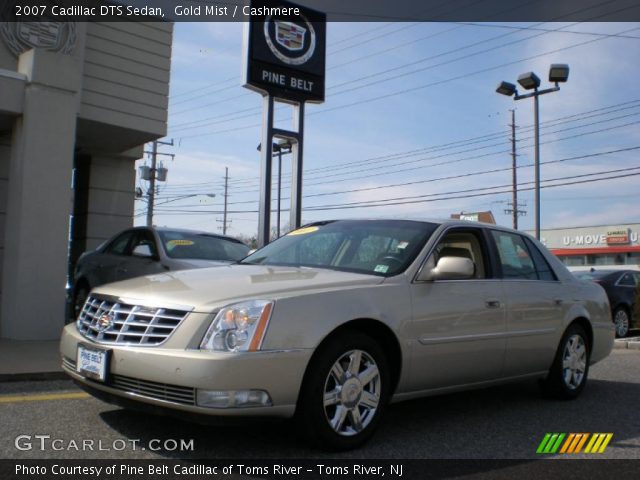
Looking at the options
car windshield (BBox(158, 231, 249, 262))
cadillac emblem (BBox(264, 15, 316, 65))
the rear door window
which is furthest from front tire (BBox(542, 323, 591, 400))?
cadillac emblem (BBox(264, 15, 316, 65))

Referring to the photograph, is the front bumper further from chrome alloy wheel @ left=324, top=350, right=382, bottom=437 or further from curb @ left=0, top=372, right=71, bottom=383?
curb @ left=0, top=372, right=71, bottom=383

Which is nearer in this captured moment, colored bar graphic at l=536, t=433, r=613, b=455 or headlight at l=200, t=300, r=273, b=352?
headlight at l=200, t=300, r=273, b=352

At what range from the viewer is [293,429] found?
3.90 m

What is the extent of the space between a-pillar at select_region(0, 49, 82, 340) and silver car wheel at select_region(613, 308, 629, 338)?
10493mm

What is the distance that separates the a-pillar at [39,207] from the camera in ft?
26.9

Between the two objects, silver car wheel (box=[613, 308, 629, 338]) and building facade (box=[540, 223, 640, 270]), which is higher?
building facade (box=[540, 223, 640, 270])

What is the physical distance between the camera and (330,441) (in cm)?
382

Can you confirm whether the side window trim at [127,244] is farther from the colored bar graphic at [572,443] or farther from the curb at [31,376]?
the colored bar graphic at [572,443]

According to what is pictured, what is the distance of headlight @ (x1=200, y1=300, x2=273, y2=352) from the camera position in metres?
3.56

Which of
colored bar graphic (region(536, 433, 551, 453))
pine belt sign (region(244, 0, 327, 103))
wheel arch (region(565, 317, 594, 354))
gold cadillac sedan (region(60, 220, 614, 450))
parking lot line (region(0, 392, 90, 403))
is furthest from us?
pine belt sign (region(244, 0, 327, 103))

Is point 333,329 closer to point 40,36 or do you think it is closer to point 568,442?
point 568,442

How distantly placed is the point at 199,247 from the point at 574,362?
4976 millimetres

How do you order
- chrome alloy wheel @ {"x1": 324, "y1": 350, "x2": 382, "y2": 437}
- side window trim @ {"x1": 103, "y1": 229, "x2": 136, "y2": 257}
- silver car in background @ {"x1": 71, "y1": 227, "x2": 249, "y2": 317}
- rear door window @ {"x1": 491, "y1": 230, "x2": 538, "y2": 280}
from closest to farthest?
chrome alloy wheel @ {"x1": 324, "y1": 350, "x2": 382, "y2": 437}, rear door window @ {"x1": 491, "y1": 230, "x2": 538, "y2": 280}, silver car in background @ {"x1": 71, "y1": 227, "x2": 249, "y2": 317}, side window trim @ {"x1": 103, "y1": 229, "x2": 136, "y2": 257}
